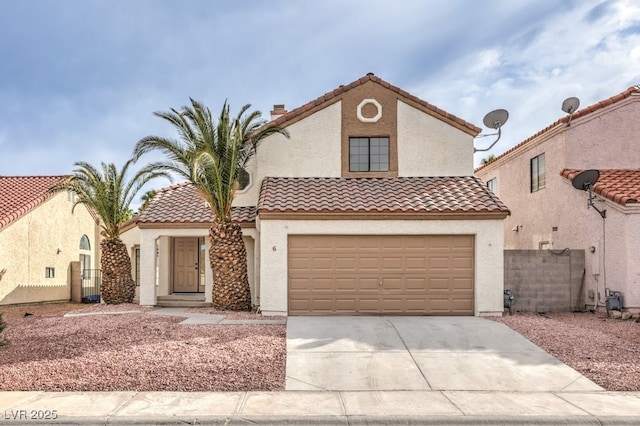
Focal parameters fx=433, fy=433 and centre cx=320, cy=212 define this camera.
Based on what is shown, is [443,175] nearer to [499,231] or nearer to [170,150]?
[499,231]

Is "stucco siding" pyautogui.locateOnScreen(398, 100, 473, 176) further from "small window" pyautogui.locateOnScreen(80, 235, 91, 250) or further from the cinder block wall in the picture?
"small window" pyautogui.locateOnScreen(80, 235, 91, 250)

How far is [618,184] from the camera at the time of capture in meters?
13.2

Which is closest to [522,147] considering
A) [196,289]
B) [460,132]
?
[460,132]

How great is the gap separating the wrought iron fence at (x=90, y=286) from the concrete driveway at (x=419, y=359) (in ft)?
48.1

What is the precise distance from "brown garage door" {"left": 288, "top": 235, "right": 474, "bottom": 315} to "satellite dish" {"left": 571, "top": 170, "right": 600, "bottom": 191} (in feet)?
13.2

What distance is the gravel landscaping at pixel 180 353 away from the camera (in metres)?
6.77

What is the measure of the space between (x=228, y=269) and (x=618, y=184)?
1212cm

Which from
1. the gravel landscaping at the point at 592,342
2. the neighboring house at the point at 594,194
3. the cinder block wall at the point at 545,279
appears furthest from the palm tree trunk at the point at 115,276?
the neighboring house at the point at 594,194

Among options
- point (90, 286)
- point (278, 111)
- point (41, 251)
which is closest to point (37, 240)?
point (41, 251)

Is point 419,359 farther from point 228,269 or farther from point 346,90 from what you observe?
point 346,90

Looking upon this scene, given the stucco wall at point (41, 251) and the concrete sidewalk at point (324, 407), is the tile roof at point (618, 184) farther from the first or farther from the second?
the stucco wall at point (41, 251)

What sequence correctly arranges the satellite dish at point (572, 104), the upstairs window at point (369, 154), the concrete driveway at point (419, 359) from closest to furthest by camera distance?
the concrete driveway at point (419, 359), the upstairs window at point (369, 154), the satellite dish at point (572, 104)

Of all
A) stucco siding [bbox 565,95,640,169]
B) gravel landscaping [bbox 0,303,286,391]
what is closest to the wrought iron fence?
gravel landscaping [bbox 0,303,286,391]

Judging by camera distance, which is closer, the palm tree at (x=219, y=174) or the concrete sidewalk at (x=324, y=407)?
the concrete sidewalk at (x=324, y=407)
